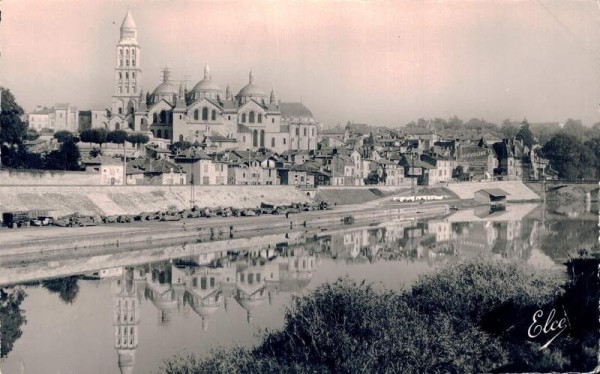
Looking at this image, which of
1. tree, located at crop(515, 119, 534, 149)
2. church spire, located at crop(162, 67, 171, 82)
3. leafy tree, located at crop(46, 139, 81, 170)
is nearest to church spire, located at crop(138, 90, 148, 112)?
church spire, located at crop(162, 67, 171, 82)

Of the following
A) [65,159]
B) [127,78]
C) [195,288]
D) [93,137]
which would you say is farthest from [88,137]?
[195,288]

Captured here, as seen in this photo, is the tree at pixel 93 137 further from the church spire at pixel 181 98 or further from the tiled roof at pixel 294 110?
the tiled roof at pixel 294 110

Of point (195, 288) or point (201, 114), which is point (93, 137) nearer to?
point (201, 114)

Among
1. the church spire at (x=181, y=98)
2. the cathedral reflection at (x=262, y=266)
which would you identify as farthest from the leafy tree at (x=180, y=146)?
the cathedral reflection at (x=262, y=266)

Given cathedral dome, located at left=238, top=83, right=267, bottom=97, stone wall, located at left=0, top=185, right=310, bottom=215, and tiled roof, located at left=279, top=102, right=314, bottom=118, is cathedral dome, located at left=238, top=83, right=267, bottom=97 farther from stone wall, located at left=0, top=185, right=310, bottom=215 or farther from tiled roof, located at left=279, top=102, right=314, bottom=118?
stone wall, located at left=0, top=185, right=310, bottom=215

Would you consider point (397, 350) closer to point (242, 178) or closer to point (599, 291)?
point (599, 291)

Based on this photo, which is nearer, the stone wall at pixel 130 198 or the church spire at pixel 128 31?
the stone wall at pixel 130 198
